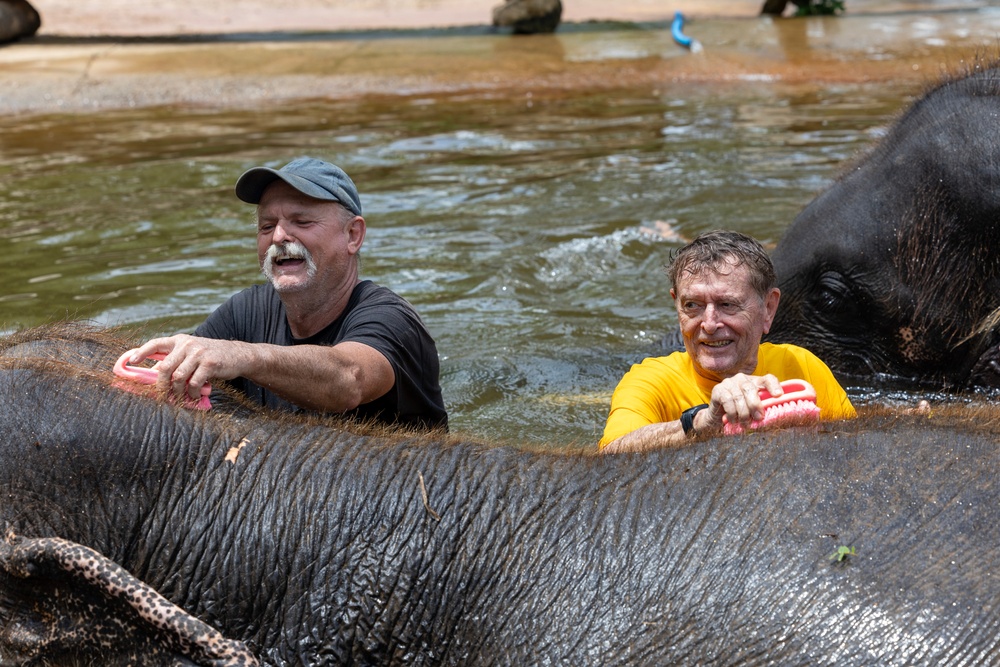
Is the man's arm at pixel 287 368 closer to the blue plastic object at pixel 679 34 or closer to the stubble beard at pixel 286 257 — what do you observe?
the stubble beard at pixel 286 257

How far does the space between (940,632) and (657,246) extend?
6.14m

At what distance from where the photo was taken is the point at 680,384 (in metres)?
3.87

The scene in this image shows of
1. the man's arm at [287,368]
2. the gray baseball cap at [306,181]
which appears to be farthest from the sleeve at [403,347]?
the gray baseball cap at [306,181]

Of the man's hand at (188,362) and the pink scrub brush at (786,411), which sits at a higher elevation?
the man's hand at (188,362)

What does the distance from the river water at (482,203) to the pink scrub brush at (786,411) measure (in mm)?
1834

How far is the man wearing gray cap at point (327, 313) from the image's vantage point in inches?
141

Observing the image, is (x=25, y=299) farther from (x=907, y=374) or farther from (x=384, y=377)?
(x=907, y=374)


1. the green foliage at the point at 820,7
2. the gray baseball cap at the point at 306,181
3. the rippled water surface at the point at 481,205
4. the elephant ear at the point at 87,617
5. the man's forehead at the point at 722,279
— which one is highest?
the gray baseball cap at the point at 306,181

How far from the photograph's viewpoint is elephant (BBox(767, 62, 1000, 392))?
207 inches

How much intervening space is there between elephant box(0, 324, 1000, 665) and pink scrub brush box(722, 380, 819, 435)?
6 cm

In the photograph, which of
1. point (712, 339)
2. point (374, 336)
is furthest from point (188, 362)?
point (712, 339)

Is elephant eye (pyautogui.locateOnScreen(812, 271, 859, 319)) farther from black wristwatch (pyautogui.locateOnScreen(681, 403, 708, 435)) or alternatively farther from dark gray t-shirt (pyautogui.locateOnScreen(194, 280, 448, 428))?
black wristwatch (pyautogui.locateOnScreen(681, 403, 708, 435))

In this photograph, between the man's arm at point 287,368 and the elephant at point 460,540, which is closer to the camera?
the elephant at point 460,540

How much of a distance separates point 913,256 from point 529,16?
543 inches
